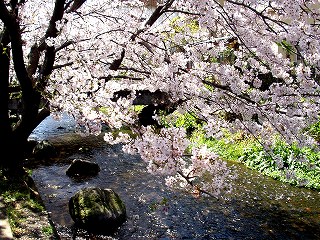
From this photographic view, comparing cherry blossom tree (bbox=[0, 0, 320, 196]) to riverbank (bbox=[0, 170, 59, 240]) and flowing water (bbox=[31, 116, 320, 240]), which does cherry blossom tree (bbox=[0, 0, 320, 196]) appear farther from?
flowing water (bbox=[31, 116, 320, 240])

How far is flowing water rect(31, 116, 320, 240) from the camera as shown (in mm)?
6641

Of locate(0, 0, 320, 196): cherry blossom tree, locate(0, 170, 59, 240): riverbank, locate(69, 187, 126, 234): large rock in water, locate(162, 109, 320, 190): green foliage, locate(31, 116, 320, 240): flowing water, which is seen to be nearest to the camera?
locate(0, 0, 320, 196): cherry blossom tree

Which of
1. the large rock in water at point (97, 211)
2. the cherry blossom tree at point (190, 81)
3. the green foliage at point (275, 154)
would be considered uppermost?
the cherry blossom tree at point (190, 81)

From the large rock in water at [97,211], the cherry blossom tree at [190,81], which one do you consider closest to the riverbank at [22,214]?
the large rock in water at [97,211]

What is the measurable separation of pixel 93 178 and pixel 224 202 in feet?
12.0

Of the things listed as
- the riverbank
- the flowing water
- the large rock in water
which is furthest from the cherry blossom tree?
the large rock in water

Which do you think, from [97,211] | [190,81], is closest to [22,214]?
[97,211]

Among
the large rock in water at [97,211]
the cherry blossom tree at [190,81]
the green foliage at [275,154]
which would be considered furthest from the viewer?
the green foliage at [275,154]

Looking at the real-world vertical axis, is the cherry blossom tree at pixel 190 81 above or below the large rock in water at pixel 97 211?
above

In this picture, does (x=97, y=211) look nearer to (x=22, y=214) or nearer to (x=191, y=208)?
(x=22, y=214)

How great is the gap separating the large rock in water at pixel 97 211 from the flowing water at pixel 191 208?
16cm

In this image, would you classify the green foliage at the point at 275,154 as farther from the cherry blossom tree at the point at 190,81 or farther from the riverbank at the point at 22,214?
the riverbank at the point at 22,214

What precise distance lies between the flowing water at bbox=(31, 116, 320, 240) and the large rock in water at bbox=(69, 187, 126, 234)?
0.16 metres

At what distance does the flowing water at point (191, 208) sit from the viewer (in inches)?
261
